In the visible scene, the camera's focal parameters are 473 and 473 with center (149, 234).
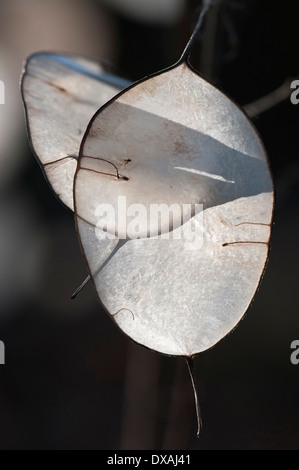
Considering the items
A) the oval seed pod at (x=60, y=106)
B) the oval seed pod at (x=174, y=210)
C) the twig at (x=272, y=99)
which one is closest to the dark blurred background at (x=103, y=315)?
the twig at (x=272, y=99)

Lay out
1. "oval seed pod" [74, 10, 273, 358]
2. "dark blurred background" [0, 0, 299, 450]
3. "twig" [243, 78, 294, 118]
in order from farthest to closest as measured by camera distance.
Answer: "dark blurred background" [0, 0, 299, 450] → "twig" [243, 78, 294, 118] → "oval seed pod" [74, 10, 273, 358]

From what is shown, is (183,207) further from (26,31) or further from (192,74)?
(26,31)

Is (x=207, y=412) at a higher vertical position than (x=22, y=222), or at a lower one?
lower

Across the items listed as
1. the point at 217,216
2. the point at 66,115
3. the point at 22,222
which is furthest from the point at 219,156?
the point at 22,222

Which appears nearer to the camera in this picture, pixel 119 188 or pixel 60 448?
pixel 119 188

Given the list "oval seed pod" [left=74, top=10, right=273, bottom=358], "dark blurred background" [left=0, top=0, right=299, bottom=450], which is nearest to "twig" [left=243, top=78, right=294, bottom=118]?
"dark blurred background" [left=0, top=0, right=299, bottom=450]

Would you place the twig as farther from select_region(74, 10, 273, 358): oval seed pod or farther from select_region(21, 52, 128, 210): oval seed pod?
select_region(74, 10, 273, 358): oval seed pod

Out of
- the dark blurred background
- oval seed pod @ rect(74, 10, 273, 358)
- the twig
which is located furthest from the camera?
the dark blurred background
